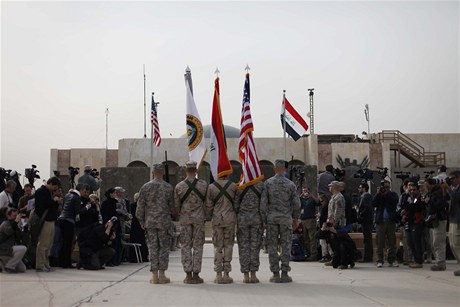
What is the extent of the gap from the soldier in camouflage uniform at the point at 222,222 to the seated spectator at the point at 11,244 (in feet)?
12.0

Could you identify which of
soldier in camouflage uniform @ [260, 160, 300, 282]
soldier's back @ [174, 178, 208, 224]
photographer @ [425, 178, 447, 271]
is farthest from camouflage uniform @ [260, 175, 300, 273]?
photographer @ [425, 178, 447, 271]

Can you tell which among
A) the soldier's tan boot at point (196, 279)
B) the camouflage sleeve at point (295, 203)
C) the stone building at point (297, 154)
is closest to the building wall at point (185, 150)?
the stone building at point (297, 154)

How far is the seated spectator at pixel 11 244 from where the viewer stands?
11578 mm

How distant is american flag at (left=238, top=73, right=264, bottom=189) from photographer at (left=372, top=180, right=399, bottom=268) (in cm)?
361

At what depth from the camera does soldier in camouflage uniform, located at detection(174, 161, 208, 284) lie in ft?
33.7

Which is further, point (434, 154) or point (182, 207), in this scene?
point (434, 154)

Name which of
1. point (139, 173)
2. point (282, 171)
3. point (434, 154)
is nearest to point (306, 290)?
point (282, 171)

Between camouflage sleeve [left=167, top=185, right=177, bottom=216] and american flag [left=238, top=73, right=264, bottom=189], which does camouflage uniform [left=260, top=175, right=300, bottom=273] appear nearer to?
american flag [left=238, top=73, right=264, bottom=189]

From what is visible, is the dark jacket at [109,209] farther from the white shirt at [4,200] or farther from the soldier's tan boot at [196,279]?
the soldier's tan boot at [196,279]

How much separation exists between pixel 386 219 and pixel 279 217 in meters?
4.09

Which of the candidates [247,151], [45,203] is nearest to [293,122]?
[247,151]

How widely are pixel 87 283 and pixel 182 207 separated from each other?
190 centimetres

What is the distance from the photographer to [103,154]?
4681 centimetres

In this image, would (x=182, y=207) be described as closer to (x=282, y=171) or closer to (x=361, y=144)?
(x=282, y=171)
